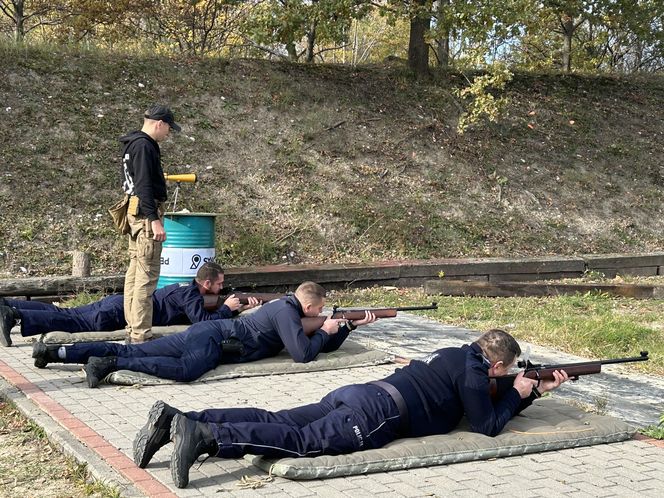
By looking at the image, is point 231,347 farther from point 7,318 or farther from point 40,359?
point 7,318

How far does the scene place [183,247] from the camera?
9.73 m

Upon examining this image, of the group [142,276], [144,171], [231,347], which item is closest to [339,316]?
[231,347]

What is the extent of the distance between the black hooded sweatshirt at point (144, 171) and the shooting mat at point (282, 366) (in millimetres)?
1679

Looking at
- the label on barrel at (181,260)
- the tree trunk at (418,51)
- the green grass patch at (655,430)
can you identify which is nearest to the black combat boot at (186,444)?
the green grass patch at (655,430)

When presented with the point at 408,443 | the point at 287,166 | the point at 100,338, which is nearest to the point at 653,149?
the point at 287,166

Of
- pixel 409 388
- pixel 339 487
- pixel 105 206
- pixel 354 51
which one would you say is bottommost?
pixel 339 487

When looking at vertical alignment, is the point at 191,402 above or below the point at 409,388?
below

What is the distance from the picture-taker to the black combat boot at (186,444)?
15.5 feet

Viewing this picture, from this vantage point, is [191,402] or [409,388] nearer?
[409,388]

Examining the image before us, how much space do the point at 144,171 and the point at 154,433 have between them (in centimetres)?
372

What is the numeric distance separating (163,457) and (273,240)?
28.0 feet

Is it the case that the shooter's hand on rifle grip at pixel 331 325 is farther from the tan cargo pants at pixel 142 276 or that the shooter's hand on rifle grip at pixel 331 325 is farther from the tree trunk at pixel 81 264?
the tree trunk at pixel 81 264

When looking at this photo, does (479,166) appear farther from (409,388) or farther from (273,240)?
(409,388)

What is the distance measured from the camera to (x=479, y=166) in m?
17.1
